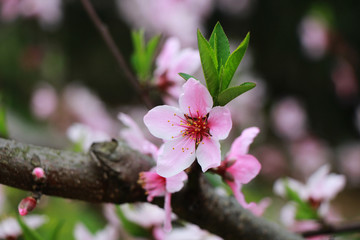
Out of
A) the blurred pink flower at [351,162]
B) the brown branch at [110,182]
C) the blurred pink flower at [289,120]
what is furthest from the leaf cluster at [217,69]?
the blurred pink flower at [351,162]

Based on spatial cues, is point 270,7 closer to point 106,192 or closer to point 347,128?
point 347,128

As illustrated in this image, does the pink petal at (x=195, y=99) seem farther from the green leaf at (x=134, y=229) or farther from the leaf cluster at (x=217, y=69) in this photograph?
the green leaf at (x=134, y=229)

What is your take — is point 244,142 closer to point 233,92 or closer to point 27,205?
point 233,92

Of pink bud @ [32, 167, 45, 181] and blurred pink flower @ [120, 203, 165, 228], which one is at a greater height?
blurred pink flower @ [120, 203, 165, 228]

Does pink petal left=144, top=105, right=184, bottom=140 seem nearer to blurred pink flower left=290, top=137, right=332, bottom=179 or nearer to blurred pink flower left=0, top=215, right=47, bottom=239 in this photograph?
blurred pink flower left=0, top=215, right=47, bottom=239

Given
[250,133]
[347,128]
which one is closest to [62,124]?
[250,133]

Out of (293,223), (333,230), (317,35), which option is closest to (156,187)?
(333,230)

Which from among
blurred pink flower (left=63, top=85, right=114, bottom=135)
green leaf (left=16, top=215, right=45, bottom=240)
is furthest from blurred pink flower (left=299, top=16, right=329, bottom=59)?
green leaf (left=16, top=215, right=45, bottom=240)
